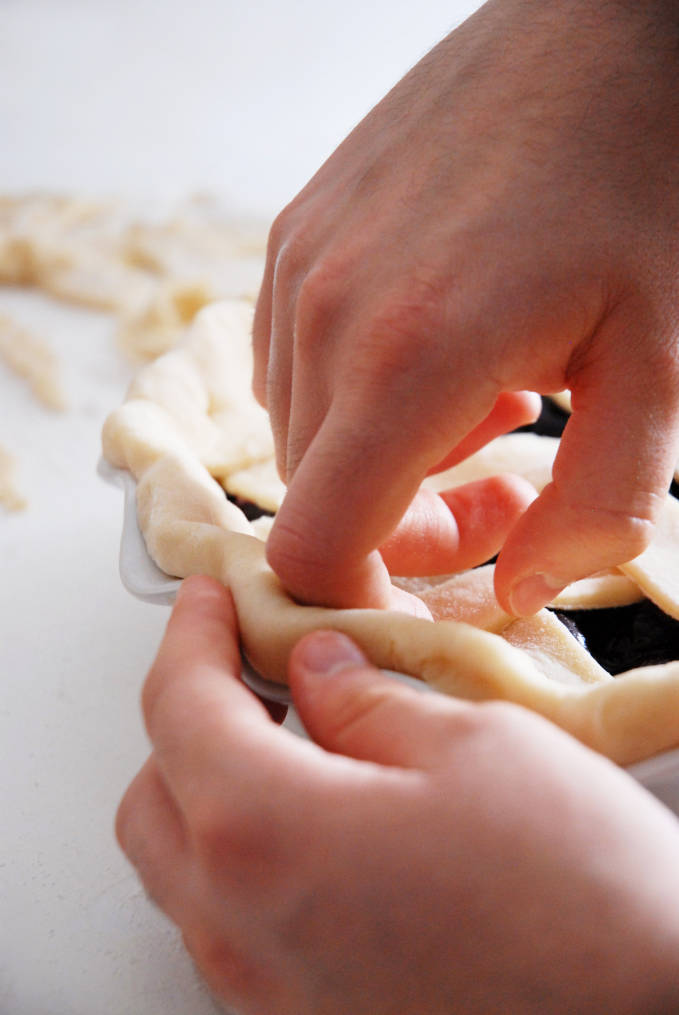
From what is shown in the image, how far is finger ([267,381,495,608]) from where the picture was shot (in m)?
0.46

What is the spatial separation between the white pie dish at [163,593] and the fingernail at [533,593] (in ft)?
0.47

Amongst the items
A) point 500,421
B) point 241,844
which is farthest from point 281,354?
point 241,844

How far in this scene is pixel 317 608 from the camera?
0.51 metres

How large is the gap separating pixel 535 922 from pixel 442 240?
1.05 feet

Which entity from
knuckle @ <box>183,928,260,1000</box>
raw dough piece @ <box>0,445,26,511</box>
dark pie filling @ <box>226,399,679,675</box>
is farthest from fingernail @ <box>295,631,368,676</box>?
raw dough piece @ <box>0,445,26,511</box>

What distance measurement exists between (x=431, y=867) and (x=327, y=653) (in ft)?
0.41

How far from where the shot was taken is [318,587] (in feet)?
1.67

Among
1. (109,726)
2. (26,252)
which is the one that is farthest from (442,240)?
(26,252)

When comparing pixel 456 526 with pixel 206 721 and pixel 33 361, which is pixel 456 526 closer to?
pixel 206 721

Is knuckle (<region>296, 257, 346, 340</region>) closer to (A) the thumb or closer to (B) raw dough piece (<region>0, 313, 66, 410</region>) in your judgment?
(A) the thumb

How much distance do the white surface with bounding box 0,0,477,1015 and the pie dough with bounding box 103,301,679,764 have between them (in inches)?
7.7

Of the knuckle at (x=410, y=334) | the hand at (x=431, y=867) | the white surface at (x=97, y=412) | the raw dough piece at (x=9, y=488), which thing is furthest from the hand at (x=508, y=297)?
the raw dough piece at (x=9, y=488)

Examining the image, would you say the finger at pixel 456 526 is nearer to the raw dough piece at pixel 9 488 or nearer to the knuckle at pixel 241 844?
the knuckle at pixel 241 844

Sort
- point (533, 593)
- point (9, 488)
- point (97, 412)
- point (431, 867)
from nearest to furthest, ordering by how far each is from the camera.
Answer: point (431, 867)
point (533, 593)
point (9, 488)
point (97, 412)
